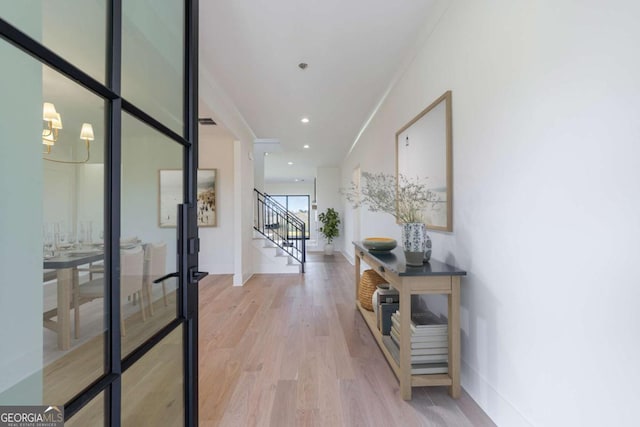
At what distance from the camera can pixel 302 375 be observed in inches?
78.7

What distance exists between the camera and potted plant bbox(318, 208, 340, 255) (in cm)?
831

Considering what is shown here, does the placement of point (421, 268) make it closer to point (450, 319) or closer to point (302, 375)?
point (450, 319)

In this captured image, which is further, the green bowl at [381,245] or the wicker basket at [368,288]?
the wicker basket at [368,288]

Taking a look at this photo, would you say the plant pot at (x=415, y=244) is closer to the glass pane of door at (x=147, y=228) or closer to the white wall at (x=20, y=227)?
the glass pane of door at (x=147, y=228)

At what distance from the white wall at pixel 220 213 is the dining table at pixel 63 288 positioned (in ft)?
15.8

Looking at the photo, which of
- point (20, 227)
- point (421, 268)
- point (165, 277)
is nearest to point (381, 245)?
point (421, 268)

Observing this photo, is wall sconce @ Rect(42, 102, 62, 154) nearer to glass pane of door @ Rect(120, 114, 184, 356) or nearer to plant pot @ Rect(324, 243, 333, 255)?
glass pane of door @ Rect(120, 114, 184, 356)

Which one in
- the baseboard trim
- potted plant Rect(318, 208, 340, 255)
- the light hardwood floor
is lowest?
the light hardwood floor

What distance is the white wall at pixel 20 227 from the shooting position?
1.89ft

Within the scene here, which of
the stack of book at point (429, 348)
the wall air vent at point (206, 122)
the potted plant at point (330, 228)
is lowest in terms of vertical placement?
the stack of book at point (429, 348)

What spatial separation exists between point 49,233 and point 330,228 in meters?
7.72

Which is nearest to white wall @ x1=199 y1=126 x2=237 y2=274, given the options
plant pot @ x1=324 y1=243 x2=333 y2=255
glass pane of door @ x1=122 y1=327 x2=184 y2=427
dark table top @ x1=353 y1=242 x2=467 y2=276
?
plant pot @ x1=324 y1=243 x2=333 y2=255

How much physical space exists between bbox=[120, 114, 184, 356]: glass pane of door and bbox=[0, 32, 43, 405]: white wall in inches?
11.2

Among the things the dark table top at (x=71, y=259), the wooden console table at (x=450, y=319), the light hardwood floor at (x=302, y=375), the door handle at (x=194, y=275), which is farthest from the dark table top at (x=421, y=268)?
the dark table top at (x=71, y=259)
